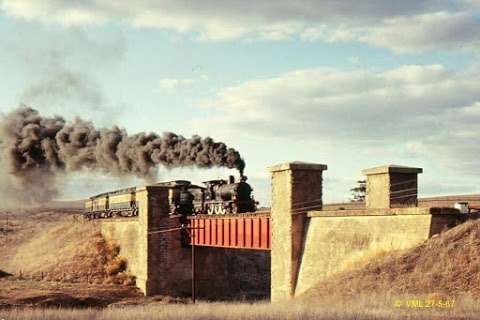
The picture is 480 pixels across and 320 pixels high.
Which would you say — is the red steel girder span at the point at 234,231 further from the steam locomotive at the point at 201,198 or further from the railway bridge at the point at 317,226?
the steam locomotive at the point at 201,198

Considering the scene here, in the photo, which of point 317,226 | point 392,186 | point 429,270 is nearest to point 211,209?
point 317,226

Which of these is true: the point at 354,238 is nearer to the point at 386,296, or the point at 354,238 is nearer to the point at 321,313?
the point at 386,296

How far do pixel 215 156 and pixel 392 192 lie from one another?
1717 cm

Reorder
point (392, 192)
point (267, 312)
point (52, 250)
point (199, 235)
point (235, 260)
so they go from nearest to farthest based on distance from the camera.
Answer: point (267, 312), point (392, 192), point (199, 235), point (235, 260), point (52, 250)

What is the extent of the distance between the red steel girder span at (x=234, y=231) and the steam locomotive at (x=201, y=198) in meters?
1.86

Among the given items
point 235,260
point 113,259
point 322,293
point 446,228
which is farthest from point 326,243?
point 113,259

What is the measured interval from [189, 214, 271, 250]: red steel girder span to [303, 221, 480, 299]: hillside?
7039 millimetres

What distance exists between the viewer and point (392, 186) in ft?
86.9

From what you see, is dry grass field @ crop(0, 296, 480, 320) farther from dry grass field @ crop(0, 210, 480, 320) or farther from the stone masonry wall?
the stone masonry wall

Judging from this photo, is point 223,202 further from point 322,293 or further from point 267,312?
point 267,312

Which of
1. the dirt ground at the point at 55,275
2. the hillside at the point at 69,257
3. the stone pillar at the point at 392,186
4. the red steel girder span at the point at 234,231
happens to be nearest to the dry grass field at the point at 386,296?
the dirt ground at the point at 55,275

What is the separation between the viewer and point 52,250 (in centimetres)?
5362

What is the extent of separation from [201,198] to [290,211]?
15.7m

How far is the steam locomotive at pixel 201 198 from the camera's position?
37031mm
